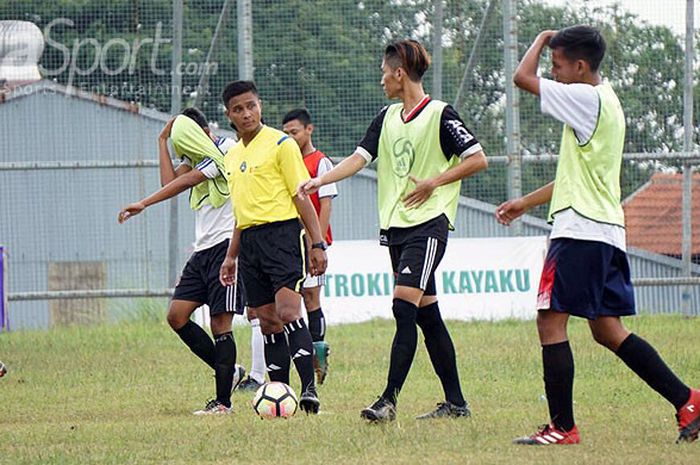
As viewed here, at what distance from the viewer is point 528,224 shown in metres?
19.4

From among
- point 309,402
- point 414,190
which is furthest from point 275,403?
point 414,190

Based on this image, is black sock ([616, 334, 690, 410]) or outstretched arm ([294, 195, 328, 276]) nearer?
black sock ([616, 334, 690, 410])

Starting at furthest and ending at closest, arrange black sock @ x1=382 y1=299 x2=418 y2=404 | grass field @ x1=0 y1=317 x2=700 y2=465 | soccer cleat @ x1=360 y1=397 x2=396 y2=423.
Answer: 1. black sock @ x1=382 y1=299 x2=418 y2=404
2. soccer cleat @ x1=360 y1=397 x2=396 y2=423
3. grass field @ x1=0 y1=317 x2=700 y2=465

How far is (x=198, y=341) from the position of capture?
9844 mm

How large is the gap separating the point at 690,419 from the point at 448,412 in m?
1.74

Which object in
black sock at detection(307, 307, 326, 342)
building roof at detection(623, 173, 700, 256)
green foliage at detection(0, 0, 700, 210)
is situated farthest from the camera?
building roof at detection(623, 173, 700, 256)

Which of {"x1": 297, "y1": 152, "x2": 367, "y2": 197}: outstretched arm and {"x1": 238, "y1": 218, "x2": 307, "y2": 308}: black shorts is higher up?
{"x1": 297, "y1": 152, "x2": 367, "y2": 197}: outstretched arm

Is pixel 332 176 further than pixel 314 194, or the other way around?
pixel 314 194

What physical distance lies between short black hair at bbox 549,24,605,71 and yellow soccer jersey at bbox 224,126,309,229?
219cm

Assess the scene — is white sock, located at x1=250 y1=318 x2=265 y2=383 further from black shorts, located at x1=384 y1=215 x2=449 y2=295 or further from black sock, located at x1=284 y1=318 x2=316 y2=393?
black shorts, located at x1=384 y1=215 x2=449 y2=295

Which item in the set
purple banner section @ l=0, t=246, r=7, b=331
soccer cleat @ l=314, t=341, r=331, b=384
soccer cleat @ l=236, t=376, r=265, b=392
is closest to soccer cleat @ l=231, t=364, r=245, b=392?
soccer cleat @ l=236, t=376, r=265, b=392

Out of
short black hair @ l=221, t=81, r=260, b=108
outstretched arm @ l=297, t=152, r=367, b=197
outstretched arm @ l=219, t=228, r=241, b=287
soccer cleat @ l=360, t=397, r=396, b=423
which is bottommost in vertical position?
soccer cleat @ l=360, t=397, r=396, b=423

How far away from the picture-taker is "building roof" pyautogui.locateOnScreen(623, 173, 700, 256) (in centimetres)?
1844

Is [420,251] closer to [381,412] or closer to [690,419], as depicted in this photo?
[381,412]
